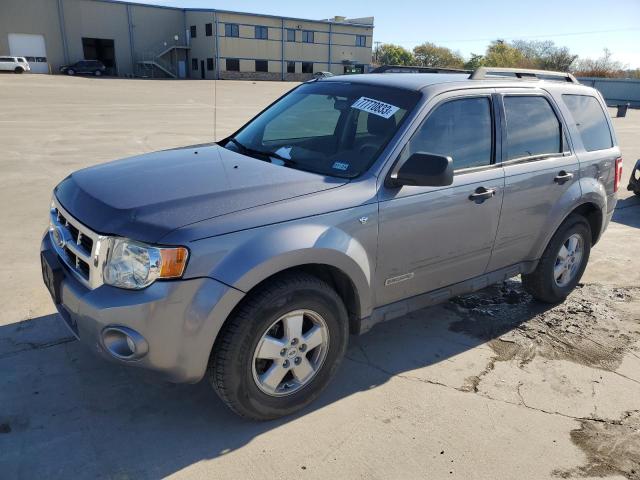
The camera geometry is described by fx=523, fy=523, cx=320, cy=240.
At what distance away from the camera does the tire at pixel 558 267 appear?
173 inches

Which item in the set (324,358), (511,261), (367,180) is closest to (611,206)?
(511,261)

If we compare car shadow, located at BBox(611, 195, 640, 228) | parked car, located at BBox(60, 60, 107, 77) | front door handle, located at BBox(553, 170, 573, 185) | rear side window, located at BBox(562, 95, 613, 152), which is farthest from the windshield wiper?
parked car, located at BBox(60, 60, 107, 77)

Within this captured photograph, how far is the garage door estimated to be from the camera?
52000mm

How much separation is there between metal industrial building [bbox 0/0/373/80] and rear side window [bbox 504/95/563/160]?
5115 cm

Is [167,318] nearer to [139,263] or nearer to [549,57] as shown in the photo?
[139,263]

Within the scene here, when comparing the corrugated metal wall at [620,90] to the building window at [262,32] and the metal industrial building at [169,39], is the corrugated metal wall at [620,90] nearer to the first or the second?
the metal industrial building at [169,39]

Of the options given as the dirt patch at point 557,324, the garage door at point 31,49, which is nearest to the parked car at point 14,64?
the garage door at point 31,49

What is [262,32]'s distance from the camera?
60781 millimetres

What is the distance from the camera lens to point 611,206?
15.9 ft

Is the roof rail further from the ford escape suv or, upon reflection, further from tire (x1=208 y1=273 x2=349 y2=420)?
tire (x1=208 y1=273 x2=349 y2=420)

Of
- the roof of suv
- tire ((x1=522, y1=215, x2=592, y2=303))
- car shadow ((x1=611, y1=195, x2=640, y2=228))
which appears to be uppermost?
the roof of suv

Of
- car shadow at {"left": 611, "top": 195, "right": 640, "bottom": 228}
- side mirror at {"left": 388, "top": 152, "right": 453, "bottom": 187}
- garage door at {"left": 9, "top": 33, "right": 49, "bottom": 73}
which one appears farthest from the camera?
garage door at {"left": 9, "top": 33, "right": 49, "bottom": 73}

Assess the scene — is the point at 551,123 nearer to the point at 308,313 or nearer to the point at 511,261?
the point at 511,261

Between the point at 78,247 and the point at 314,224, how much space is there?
1261 millimetres
